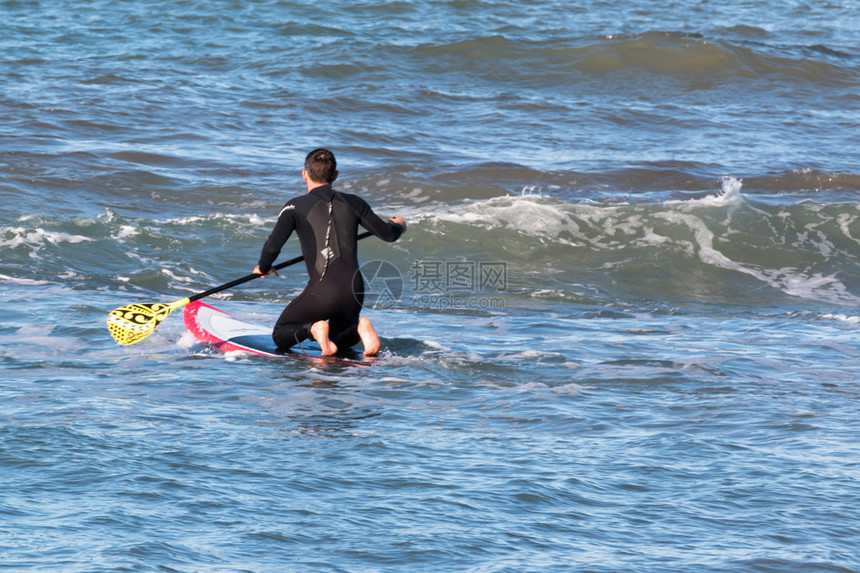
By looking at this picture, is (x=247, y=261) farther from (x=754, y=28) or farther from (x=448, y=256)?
(x=754, y=28)

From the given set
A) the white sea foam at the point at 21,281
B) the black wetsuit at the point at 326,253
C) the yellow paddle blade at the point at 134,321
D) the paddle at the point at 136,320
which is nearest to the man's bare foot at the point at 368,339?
the black wetsuit at the point at 326,253

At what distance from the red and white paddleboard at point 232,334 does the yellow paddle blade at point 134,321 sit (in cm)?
26

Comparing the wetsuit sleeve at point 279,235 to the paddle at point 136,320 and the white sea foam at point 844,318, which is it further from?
the white sea foam at point 844,318

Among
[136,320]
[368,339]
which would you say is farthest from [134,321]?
[368,339]

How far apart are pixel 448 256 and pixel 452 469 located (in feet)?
21.2

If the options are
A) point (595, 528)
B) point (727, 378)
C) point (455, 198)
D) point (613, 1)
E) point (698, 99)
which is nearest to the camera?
point (595, 528)

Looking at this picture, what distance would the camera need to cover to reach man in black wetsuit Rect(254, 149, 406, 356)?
650cm

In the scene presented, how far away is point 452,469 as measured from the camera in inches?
181

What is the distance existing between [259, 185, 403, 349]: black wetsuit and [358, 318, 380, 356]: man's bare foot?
13 centimetres

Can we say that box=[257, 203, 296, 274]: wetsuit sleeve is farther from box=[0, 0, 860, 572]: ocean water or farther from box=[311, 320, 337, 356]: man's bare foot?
box=[0, 0, 860, 572]: ocean water

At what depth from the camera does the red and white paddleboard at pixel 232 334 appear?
6.79 meters

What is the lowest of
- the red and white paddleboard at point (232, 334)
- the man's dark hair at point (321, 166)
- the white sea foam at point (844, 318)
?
the white sea foam at point (844, 318)

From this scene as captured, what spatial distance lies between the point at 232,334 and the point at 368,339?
1.09m

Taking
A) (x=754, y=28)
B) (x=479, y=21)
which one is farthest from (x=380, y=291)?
(x=754, y=28)
